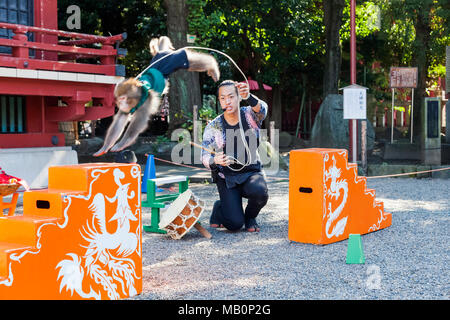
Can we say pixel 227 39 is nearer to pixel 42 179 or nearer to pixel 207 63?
pixel 42 179

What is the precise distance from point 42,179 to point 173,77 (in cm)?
529

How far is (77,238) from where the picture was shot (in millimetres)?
3822

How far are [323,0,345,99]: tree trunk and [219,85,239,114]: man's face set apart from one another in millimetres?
13209

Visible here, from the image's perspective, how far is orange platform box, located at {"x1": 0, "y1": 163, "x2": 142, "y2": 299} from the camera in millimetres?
3475

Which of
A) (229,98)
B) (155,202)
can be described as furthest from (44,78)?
(229,98)

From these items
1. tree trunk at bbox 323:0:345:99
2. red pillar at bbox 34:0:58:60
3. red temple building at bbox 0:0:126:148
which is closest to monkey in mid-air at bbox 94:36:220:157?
red temple building at bbox 0:0:126:148

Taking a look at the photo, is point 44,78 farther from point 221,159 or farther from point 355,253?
point 355,253

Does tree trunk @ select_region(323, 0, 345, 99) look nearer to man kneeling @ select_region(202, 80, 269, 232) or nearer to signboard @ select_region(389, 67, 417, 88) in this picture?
signboard @ select_region(389, 67, 417, 88)

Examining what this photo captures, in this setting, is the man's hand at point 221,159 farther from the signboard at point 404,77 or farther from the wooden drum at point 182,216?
the signboard at point 404,77

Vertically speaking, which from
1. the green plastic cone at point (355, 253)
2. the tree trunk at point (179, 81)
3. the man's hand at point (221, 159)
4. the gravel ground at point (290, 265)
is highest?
the tree trunk at point (179, 81)

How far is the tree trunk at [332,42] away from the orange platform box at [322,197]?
42.6 feet

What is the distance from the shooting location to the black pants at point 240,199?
6.66m

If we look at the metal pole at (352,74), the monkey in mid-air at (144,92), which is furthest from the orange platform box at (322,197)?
the metal pole at (352,74)

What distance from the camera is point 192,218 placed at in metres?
6.54
